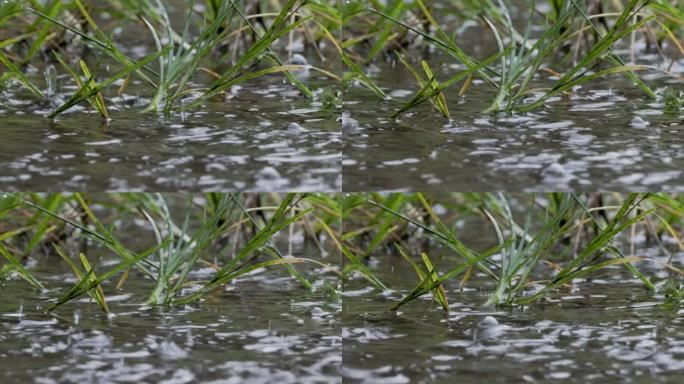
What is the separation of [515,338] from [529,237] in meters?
0.76

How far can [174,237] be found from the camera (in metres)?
2.82

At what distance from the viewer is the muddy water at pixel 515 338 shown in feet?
6.12

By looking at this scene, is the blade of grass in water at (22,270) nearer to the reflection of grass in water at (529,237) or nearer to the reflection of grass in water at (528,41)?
the reflection of grass in water at (529,237)

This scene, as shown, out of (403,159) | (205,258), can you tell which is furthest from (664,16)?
(205,258)

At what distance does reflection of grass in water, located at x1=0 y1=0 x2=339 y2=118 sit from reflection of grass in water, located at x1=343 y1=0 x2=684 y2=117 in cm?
14

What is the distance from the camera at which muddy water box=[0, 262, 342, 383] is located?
1.87m

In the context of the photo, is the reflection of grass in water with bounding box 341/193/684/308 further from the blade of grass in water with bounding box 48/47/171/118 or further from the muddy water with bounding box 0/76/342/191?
the blade of grass in water with bounding box 48/47/171/118

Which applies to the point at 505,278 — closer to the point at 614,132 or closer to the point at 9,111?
the point at 614,132

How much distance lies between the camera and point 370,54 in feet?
8.68

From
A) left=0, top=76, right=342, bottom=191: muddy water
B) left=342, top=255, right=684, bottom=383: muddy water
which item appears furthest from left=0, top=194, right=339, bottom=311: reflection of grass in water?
left=342, top=255, right=684, bottom=383: muddy water

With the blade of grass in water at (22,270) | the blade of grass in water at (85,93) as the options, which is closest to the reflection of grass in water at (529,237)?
the blade of grass in water at (85,93)

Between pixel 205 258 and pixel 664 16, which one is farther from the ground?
pixel 664 16

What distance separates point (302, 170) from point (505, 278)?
525 millimetres

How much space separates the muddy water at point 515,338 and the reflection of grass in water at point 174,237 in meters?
0.22
